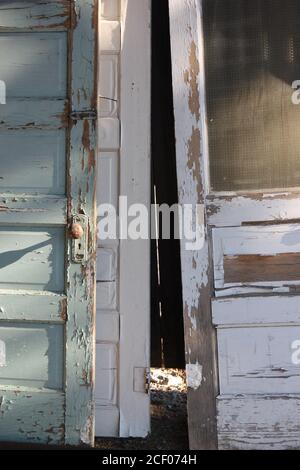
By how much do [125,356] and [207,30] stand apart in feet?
5.19

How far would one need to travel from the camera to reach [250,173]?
7.57ft

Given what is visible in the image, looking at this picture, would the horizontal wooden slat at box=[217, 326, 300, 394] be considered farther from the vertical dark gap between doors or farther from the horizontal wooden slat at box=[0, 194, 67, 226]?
the horizontal wooden slat at box=[0, 194, 67, 226]

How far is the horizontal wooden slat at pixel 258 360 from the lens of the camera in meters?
2.22

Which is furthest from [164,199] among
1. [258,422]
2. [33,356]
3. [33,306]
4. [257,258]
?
[258,422]

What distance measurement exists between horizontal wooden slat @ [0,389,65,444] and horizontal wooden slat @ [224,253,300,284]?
94cm

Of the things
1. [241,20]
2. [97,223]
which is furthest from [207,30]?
[97,223]

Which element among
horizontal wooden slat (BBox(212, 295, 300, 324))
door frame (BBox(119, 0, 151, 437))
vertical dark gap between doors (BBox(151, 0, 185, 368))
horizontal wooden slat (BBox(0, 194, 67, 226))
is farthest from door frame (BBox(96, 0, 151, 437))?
horizontal wooden slat (BBox(212, 295, 300, 324))

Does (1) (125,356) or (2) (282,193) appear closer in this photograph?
(2) (282,193)

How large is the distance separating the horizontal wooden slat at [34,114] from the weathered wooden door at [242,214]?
536 millimetres

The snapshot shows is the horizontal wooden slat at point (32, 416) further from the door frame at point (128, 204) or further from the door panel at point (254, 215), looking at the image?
the door panel at point (254, 215)

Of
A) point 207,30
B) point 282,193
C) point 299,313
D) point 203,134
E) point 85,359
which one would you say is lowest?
point 85,359

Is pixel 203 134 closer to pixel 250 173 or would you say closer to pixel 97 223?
pixel 250 173

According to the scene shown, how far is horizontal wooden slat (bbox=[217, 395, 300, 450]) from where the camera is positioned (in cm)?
220

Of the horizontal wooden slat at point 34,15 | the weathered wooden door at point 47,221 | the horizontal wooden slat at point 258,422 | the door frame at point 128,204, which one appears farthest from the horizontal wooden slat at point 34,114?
the horizontal wooden slat at point 258,422
